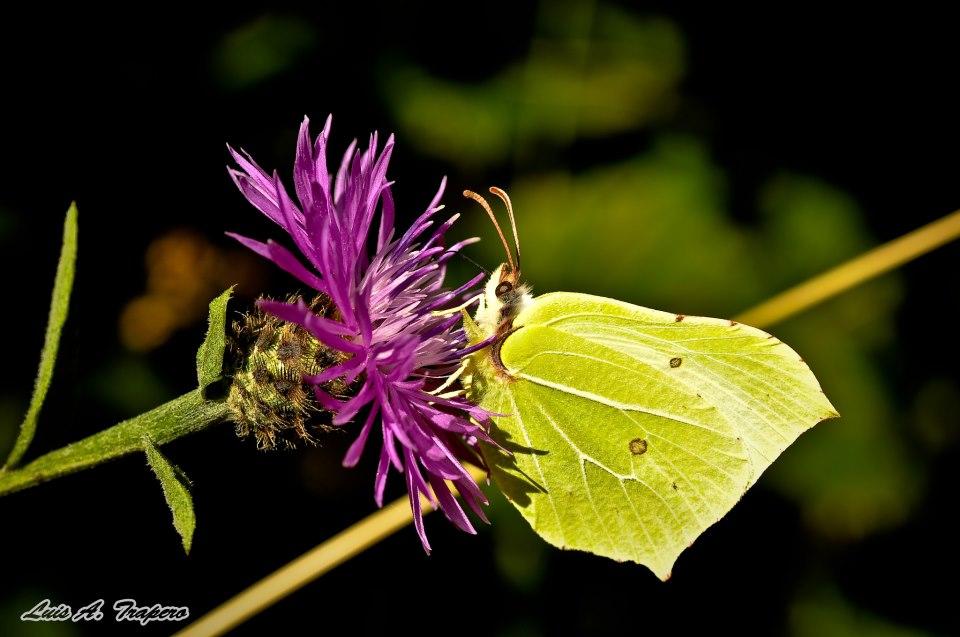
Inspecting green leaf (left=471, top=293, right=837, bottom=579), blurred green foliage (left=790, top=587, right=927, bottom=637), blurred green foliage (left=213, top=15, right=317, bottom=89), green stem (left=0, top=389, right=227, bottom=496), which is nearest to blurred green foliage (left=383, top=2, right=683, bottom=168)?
blurred green foliage (left=213, top=15, right=317, bottom=89)

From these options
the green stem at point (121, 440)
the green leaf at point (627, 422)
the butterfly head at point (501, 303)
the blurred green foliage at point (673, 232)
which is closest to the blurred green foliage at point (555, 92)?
the blurred green foliage at point (673, 232)

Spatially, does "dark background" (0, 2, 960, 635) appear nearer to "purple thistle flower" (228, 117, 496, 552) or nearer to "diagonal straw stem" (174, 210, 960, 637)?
"diagonal straw stem" (174, 210, 960, 637)

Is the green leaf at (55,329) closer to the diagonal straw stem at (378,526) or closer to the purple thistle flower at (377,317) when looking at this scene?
the purple thistle flower at (377,317)

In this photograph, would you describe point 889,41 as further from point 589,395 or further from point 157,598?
point 157,598

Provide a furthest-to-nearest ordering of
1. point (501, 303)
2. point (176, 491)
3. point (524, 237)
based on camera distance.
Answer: point (524, 237), point (501, 303), point (176, 491)

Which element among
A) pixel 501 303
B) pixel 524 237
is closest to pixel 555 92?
pixel 524 237

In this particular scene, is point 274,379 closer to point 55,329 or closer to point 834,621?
point 55,329
